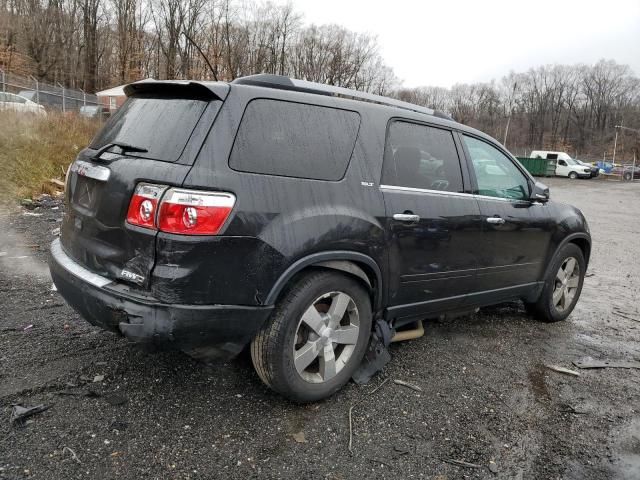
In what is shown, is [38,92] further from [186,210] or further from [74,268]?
[186,210]

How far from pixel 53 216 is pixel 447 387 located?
25.2 ft

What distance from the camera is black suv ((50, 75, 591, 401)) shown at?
2.42 metres

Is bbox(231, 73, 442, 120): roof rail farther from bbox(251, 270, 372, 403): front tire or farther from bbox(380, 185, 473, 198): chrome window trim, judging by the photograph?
bbox(251, 270, 372, 403): front tire

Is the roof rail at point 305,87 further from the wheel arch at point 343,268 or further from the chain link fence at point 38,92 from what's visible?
the chain link fence at point 38,92

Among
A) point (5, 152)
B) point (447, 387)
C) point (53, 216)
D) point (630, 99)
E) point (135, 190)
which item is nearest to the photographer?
point (135, 190)

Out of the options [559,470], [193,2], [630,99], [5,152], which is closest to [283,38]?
[193,2]

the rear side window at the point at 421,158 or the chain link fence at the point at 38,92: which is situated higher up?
the chain link fence at the point at 38,92

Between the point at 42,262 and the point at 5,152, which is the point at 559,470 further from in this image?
the point at 5,152

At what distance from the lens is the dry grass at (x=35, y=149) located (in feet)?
32.4

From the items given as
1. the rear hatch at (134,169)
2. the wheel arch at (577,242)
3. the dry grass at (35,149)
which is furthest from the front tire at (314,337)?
the dry grass at (35,149)

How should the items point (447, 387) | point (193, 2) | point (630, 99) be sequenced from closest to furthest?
point (447, 387)
point (193, 2)
point (630, 99)

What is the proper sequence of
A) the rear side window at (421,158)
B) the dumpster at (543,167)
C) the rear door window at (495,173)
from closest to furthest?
the rear side window at (421,158) → the rear door window at (495,173) → the dumpster at (543,167)

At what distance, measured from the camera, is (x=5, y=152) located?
1088cm

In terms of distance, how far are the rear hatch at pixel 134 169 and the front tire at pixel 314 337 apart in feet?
2.45
